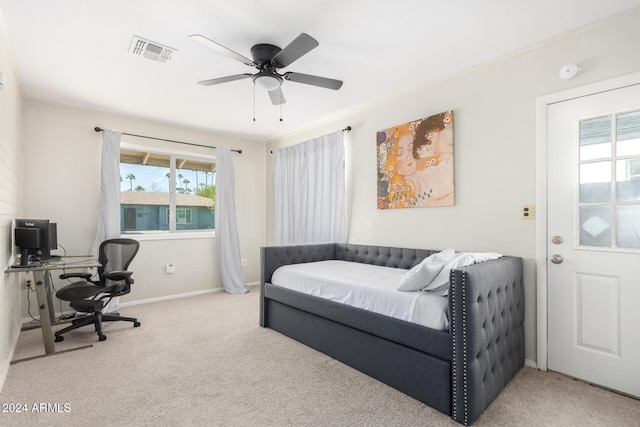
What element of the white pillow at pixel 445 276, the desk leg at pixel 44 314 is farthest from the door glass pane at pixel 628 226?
the desk leg at pixel 44 314

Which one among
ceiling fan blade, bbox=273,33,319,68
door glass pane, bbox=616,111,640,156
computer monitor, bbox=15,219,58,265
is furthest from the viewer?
computer monitor, bbox=15,219,58,265

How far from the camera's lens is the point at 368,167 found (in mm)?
3824

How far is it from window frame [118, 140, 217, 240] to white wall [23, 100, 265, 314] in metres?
0.07

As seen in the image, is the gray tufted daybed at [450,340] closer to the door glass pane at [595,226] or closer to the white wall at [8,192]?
the door glass pane at [595,226]

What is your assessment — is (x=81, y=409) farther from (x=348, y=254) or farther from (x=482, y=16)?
(x=482, y=16)

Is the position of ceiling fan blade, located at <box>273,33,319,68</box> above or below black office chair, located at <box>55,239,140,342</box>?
above

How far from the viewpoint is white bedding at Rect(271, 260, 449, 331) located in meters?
2.05

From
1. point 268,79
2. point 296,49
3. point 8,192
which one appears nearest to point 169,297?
point 8,192

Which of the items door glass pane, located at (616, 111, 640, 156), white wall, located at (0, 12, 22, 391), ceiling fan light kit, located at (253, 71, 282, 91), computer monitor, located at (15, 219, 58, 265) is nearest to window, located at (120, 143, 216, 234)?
white wall, located at (0, 12, 22, 391)

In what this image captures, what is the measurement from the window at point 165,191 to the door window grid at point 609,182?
4.61 m

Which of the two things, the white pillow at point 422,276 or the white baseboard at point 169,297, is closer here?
the white pillow at point 422,276

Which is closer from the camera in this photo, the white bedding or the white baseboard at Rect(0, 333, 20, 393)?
the white bedding

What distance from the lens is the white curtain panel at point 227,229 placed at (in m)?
4.93

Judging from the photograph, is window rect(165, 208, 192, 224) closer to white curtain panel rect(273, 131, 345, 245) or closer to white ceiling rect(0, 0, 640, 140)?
white curtain panel rect(273, 131, 345, 245)
